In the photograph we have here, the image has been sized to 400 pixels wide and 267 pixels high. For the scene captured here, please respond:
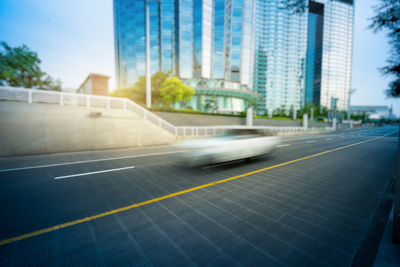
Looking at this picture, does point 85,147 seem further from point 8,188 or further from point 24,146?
point 8,188

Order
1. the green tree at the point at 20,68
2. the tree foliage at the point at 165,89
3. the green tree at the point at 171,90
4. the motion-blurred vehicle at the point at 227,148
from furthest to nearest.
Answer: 1. the tree foliage at the point at 165,89
2. the green tree at the point at 171,90
3. the green tree at the point at 20,68
4. the motion-blurred vehicle at the point at 227,148

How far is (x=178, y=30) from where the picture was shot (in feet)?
194

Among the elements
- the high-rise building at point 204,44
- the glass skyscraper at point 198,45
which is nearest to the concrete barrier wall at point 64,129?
the glass skyscraper at point 198,45

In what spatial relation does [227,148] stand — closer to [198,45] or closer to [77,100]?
[77,100]

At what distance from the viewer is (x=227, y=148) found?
711cm

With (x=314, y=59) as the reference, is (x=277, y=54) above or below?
below

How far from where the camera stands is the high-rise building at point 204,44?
5566cm

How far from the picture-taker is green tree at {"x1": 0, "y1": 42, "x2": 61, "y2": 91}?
2348cm

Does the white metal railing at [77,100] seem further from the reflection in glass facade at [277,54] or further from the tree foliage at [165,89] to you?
the reflection in glass facade at [277,54]

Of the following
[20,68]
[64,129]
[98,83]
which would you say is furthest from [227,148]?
[20,68]

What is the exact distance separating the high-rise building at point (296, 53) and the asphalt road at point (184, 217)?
9302cm

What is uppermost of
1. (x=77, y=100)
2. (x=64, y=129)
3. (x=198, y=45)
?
(x=198, y=45)

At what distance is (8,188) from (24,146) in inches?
291

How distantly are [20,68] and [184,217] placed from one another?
3613 centimetres
